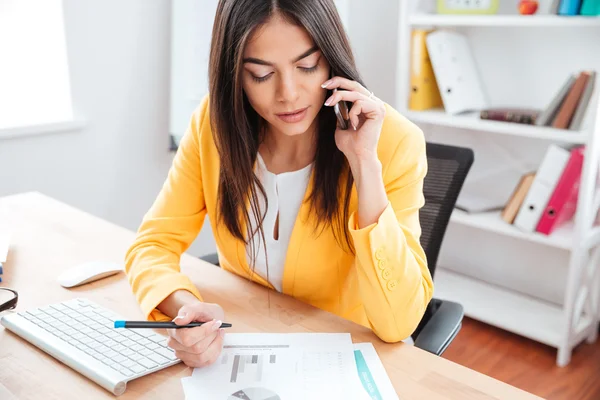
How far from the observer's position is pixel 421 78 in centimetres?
250

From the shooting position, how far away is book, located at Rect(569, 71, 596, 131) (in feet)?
6.87

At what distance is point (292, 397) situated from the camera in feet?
2.87

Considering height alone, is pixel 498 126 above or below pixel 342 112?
below

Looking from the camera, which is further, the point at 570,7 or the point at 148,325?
the point at 570,7

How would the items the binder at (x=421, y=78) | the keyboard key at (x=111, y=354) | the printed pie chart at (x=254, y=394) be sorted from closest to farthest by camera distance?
1. the printed pie chart at (x=254, y=394)
2. the keyboard key at (x=111, y=354)
3. the binder at (x=421, y=78)

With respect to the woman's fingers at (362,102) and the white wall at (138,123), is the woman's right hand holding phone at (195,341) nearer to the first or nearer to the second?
the woman's fingers at (362,102)

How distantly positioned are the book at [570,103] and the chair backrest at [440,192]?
959 millimetres

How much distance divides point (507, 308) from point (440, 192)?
131 centimetres

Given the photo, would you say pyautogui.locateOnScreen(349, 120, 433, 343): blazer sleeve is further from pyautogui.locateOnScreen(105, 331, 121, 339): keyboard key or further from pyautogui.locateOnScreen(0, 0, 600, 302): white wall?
pyautogui.locateOnScreen(0, 0, 600, 302): white wall

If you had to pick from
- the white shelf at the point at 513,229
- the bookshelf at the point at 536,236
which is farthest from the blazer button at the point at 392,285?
the bookshelf at the point at 536,236

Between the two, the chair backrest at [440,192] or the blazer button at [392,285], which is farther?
the chair backrest at [440,192]

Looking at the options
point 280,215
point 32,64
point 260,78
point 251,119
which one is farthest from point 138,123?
point 260,78

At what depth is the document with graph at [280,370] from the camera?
0.89m

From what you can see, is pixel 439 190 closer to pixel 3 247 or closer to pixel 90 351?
pixel 90 351
